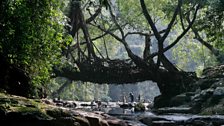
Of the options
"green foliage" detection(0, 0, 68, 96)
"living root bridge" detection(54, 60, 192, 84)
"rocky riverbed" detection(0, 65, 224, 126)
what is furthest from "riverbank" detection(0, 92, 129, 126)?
"living root bridge" detection(54, 60, 192, 84)

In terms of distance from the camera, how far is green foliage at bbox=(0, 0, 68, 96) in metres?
8.48

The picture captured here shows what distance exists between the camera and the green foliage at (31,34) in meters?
8.48

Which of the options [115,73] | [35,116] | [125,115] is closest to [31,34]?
[35,116]

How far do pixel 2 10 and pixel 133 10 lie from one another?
20.1 metres

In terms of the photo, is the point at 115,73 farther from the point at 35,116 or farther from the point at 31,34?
the point at 35,116

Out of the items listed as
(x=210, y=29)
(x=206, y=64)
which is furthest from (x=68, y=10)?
(x=206, y=64)

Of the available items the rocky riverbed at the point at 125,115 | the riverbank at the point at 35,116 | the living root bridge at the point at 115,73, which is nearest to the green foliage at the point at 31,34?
the rocky riverbed at the point at 125,115

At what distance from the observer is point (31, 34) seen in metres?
8.93

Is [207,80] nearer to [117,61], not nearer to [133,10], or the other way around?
[117,61]

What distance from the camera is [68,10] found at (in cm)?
2034

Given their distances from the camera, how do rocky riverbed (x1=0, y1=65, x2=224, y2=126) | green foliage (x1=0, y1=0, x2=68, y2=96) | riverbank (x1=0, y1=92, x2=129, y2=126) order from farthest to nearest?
green foliage (x1=0, y1=0, x2=68, y2=96)
rocky riverbed (x1=0, y1=65, x2=224, y2=126)
riverbank (x1=0, y1=92, x2=129, y2=126)

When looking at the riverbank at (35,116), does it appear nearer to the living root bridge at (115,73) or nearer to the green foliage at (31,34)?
the green foliage at (31,34)

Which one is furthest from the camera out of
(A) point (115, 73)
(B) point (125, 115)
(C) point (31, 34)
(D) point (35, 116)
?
(A) point (115, 73)

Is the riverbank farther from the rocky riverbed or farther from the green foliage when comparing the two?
the green foliage
